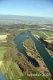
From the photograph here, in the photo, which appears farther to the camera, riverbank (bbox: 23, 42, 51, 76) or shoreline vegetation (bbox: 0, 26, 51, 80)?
riverbank (bbox: 23, 42, 51, 76)

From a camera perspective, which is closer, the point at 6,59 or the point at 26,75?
the point at 26,75

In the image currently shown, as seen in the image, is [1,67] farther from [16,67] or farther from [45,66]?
[45,66]

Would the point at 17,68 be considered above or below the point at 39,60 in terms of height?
above

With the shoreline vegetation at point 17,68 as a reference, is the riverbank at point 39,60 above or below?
below

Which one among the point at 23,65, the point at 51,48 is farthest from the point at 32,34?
the point at 23,65

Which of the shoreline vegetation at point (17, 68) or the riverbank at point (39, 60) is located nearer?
the shoreline vegetation at point (17, 68)

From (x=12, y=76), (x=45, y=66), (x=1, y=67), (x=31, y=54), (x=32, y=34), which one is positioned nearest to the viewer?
(x=12, y=76)

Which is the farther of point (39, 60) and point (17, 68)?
point (39, 60)

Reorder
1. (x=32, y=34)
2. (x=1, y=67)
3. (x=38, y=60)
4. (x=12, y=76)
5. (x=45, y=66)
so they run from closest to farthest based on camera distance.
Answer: (x=12, y=76)
(x=1, y=67)
(x=45, y=66)
(x=38, y=60)
(x=32, y=34)

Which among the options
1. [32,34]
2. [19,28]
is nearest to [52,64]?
[32,34]

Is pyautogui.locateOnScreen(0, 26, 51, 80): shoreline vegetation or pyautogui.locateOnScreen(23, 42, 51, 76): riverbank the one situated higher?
pyautogui.locateOnScreen(0, 26, 51, 80): shoreline vegetation
